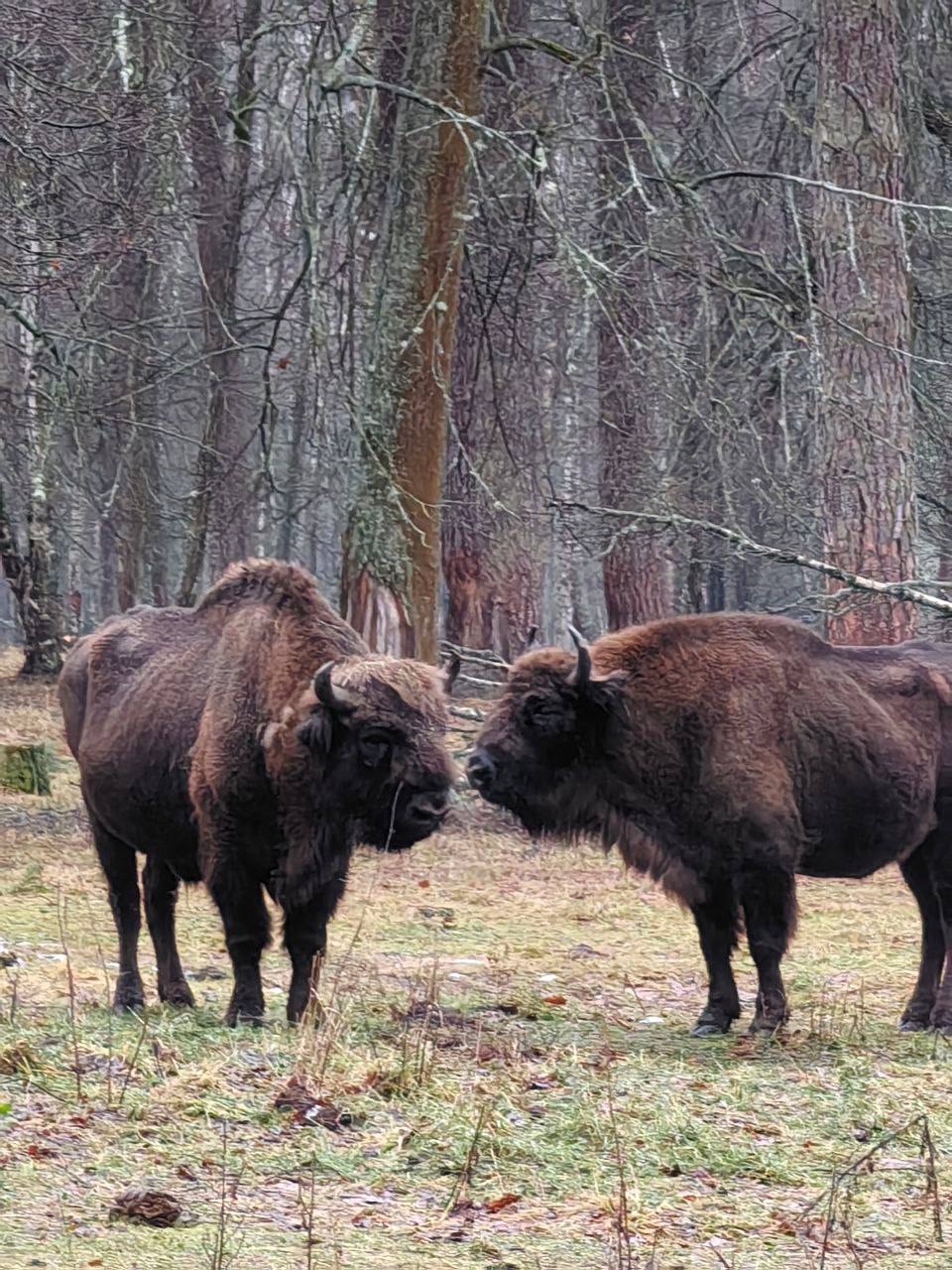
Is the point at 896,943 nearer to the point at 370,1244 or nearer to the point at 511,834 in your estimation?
the point at 511,834

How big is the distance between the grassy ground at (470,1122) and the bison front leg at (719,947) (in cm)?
20

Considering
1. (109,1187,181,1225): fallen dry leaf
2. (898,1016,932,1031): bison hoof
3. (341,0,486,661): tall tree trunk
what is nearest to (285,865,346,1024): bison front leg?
(898,1016,932,1031): bison hoof

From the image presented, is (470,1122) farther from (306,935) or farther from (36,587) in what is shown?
(36,587)

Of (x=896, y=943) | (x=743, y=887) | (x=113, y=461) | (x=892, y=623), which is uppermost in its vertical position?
(x=113, y=461)

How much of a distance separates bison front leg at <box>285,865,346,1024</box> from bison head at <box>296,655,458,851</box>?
1.06 ft

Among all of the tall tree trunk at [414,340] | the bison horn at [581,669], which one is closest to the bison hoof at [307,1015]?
the bison horn at [581,669]

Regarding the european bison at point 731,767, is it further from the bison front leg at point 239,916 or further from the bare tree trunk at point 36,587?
the bare tree trunk at point 36,587

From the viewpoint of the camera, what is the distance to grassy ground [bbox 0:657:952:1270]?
184 inches

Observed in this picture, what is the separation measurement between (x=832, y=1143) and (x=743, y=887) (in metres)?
2.24

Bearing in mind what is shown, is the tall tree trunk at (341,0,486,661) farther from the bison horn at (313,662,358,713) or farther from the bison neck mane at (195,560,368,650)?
the bison horn at (313,662,358,713)

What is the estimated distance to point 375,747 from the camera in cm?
756

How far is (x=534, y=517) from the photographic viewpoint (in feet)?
63.1

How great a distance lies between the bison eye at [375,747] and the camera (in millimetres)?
7535

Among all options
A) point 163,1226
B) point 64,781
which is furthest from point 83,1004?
point 64,781
